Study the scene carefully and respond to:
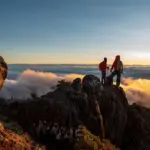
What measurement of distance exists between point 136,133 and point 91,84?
7.08 m

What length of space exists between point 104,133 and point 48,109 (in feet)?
21.3

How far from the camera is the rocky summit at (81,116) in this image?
36.1 m

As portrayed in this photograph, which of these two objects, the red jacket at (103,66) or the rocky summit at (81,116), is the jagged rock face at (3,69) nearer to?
the rocky summit at (81,116)

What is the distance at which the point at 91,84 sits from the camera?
135 ft

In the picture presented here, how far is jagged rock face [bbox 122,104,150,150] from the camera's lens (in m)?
42.1

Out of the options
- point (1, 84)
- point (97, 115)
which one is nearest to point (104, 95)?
point (97, 115)

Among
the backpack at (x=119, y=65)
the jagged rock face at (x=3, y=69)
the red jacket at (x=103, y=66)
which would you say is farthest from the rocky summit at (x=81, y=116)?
the jagged rock face at (x=3, y=69)

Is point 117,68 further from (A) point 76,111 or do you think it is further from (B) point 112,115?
(A) point 76,111

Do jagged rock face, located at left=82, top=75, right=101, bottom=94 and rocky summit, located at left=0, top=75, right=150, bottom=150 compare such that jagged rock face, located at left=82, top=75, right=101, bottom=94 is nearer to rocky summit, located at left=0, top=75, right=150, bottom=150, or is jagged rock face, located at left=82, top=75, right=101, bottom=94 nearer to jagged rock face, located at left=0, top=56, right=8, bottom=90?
rocky summit, located at left=0, top=75, right=150, bottom=150

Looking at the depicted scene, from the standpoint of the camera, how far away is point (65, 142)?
35.4 meters

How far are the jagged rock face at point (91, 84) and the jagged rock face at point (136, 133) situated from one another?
17.7 ft

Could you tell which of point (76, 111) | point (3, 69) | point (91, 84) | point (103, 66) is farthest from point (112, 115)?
point (3, 69)

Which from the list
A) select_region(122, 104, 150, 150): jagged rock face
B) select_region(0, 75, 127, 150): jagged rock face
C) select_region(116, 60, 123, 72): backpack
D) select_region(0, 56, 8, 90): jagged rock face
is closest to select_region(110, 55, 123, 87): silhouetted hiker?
select_region(116, 60, 123, 72): backpack

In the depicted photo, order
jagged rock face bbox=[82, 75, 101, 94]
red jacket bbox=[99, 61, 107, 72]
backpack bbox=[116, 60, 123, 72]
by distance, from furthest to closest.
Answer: red jacket bbox=[99, 61, 107, 72] < backpack bbox=[116, 60, 123, 72] < jagged rock face bbox=[82, 75, 101, 94]
